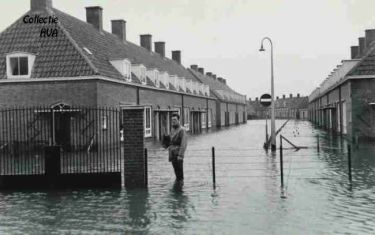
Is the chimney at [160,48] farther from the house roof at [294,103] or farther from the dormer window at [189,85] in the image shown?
the house roof at [294,103]

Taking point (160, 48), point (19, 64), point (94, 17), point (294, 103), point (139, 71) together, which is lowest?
point (19, 64)

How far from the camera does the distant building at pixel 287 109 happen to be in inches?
5408

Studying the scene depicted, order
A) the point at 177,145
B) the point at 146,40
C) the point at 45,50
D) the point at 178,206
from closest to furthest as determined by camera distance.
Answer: the point at 178,206, the point at 177,145, the point at 45,50, the point at 146,40

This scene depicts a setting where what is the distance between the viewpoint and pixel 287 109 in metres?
150

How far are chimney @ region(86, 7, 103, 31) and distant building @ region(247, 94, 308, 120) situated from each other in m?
102

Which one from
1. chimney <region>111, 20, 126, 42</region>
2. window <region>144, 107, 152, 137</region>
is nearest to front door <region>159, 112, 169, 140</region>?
window <region>144, 107, 152, 137</region>

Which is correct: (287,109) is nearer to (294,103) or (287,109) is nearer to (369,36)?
(294,103)

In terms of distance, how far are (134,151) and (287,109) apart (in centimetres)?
14273

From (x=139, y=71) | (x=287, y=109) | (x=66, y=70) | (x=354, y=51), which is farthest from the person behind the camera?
(x=287, y=109)

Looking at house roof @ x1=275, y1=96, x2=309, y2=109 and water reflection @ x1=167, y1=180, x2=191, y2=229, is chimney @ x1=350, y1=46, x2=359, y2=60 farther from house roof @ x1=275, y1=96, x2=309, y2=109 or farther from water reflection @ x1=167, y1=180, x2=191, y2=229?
house roof @ x1=275, y1=96, x2=309, y2=109

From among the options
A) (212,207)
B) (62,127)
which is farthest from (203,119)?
(212,207)

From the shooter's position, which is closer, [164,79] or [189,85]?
[164,79]

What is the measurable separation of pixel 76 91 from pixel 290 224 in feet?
62.7

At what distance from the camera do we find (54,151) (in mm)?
11508
